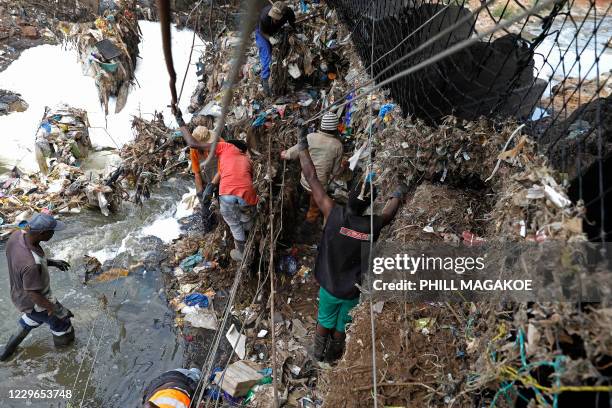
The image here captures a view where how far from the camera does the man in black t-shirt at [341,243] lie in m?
2.95

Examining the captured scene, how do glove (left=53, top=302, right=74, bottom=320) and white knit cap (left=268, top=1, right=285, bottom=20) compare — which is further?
white knit cap (left=268, top=1, right=285, bottom=20)

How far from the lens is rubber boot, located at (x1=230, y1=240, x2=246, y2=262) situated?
4684mm

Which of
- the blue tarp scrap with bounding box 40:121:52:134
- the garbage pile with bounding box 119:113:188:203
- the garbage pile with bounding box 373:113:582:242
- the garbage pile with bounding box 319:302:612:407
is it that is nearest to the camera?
the garbage pile with bounding box 319:302:612:407

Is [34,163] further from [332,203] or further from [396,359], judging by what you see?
[396,359]

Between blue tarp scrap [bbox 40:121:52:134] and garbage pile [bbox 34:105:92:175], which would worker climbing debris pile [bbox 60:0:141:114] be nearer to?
garbage pile [bbox 34:105:92:175]

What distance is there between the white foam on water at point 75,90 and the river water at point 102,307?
0.10ft

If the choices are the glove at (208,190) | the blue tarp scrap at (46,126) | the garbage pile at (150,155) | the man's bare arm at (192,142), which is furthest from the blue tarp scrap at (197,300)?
the blue tarp scrap at (46,126)

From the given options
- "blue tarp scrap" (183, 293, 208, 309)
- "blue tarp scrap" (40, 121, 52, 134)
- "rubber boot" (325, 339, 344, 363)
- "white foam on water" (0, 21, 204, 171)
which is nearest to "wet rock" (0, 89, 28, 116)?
"white foam on water" (0, 21, 204, 171)

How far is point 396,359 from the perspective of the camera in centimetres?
254

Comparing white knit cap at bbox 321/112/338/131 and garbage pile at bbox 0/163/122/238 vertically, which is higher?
white knit cap at bbox 321/112/338/131

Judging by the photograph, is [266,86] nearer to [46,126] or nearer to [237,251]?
[237,251]

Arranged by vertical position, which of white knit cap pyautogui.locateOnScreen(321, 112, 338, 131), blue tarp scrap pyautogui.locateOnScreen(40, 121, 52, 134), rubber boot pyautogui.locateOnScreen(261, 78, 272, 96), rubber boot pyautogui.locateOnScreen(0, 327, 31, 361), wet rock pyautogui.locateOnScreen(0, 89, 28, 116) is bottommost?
rubber boot pyautogui.locateOnScreen(0, 327, 31, 361)

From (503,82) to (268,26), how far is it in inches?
120

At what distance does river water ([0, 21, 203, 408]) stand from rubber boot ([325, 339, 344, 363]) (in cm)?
149
